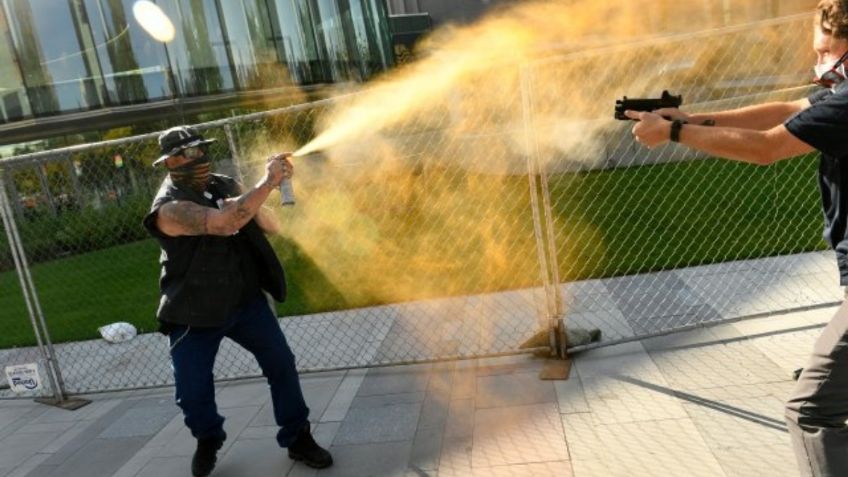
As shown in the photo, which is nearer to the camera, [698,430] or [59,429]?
[698,430]

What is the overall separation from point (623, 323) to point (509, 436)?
194 cm

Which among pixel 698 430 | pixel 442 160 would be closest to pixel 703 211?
pixel 442 160

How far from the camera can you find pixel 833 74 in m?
2.40

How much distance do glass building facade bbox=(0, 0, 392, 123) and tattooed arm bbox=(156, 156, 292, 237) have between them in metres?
15.1

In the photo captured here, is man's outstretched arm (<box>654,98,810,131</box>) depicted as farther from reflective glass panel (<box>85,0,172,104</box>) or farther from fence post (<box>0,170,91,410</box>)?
reflective glass panel (<box>85,0,172,104</box>)

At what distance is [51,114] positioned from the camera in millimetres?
16266

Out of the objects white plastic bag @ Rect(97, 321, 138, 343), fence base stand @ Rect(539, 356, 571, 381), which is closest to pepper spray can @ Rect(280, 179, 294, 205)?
fence base stand @ Rect(539, 356, 571, 381)

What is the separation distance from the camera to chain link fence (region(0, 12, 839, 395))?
531 centimetres

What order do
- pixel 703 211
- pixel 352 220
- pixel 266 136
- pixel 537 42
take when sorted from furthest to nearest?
pixel 537 42, pixel 266 136, pixel 352 220, pixel 703 211

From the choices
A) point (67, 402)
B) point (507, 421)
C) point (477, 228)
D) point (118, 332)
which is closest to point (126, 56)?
point (118, 332)

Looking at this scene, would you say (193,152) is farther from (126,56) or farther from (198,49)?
(198,49)

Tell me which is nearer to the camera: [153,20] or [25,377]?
[25,377]

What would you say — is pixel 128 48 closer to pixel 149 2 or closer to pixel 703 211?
pixel 149 2

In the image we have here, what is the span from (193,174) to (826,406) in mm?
3162
